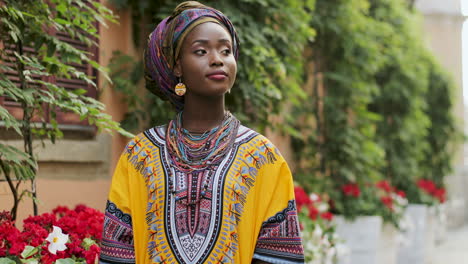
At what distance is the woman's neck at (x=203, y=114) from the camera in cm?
234

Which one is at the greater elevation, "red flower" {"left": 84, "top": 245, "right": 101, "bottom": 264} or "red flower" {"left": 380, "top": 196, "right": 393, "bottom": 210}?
"red flower" {"left": 380, "top": 196, "right": 393, "bottom": 210}

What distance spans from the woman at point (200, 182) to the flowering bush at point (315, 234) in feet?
9.89

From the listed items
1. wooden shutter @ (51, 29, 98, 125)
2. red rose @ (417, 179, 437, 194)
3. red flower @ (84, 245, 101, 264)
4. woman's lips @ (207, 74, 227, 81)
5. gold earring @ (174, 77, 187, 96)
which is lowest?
red flower @ (84, 245, 101, 264)

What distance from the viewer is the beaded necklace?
7.34 ft

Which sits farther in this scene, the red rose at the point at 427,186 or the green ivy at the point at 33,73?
the red rose at the point at 427,186

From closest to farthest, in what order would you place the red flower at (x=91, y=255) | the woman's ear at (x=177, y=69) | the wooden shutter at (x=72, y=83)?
the woman's ear at (x=177, y=69) → the red flower at (x=91, y=255) → the wooden shutter at (x=72, y=83)

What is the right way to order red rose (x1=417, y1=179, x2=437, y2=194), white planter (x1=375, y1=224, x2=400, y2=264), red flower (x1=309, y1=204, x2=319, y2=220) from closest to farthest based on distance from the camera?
1. red flower (x1=309, y1=204, x2=319, y2=220)
2. white planter (x1=375, y1=224, x2=400, y2=264)
3. red rose (x1=417, y1=179, x2=437, y2=194)

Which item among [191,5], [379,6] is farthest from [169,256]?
[379,6]

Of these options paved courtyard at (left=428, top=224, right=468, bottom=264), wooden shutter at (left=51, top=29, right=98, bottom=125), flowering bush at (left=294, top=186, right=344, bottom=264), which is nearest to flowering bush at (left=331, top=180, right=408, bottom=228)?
flowering bush at (left=294, top=186, right=344, bottom=264)

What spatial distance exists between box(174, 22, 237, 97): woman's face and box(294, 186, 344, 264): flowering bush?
314 centimetres

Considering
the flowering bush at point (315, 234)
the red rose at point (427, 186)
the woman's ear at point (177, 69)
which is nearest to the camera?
the woman's ear at point (177, 69)

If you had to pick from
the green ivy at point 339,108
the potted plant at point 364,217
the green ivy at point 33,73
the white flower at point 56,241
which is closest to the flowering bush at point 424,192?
the potted plant at point 364,217

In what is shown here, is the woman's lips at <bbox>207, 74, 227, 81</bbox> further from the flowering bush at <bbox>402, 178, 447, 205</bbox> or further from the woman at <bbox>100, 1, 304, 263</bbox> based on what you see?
the flowering bush at <bbox>402, 178, 447, 205</bbox>

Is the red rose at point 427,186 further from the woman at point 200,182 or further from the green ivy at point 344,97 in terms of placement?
the woman at point 200,182
